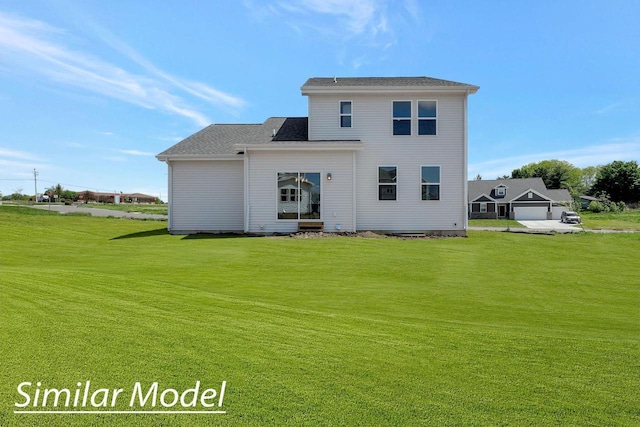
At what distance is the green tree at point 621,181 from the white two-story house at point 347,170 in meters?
74.3

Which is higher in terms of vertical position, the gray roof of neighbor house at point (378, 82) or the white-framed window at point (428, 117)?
the gray roof of neighbor house at point (378, 82)

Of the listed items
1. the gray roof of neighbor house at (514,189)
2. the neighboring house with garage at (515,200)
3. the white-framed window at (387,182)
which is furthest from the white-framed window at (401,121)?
the gray roof of neighbor house at (514,189)

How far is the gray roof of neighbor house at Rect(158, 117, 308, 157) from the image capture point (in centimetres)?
1764

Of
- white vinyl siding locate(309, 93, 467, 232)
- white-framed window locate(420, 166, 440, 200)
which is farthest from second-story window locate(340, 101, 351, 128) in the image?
white-framed window locate(420, 166, 440, 200)

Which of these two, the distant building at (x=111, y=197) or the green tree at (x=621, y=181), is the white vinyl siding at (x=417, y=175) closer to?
the green tree at (x=621, y=181)

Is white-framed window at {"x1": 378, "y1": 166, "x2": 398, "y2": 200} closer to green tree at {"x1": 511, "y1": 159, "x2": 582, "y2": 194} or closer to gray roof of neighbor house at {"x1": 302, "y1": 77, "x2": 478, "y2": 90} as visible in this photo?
gray roof of neighbor house at {"x1": 302, "y1": 77, "x2": 478, "y2": 90}

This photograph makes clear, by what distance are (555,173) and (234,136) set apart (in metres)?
84.8

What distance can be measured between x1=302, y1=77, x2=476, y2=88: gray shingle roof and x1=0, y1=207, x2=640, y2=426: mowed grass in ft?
34.7

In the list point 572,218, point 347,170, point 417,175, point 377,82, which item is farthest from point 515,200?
point 347,170

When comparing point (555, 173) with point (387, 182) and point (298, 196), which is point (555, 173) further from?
point (298, 196)

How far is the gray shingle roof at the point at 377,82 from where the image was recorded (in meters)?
16.8

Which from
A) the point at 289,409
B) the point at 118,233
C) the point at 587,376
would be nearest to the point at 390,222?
the point at 118,233

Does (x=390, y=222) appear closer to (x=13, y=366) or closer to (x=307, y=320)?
(x=307, y=320)

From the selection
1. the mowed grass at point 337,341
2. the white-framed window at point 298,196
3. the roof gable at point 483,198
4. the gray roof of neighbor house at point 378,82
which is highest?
the gray roof of neighbor house at point 378,82
